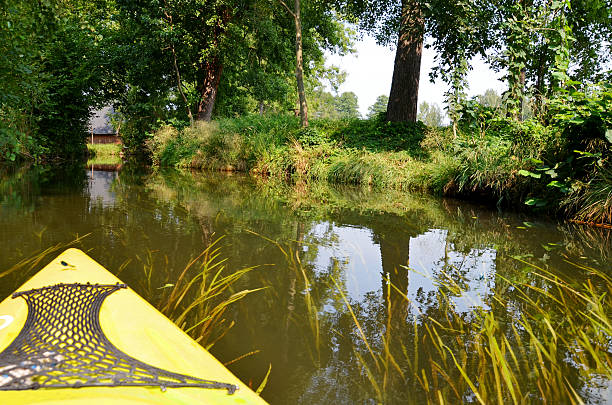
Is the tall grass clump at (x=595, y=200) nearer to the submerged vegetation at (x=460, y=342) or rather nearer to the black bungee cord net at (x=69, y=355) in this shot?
the submerged vegetation at (x=460, y=342)

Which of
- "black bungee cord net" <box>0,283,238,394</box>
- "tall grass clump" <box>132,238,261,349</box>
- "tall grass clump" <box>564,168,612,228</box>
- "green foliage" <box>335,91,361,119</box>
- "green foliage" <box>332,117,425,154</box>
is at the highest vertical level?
"green foliage" <box>335,91,361,119</box>

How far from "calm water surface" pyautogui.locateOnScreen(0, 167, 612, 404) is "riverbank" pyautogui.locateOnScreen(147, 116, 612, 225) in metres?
0.61

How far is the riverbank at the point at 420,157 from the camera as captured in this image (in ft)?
18.1

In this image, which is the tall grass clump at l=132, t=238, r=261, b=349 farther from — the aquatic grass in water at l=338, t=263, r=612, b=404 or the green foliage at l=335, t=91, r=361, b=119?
the green foliage at l=335, t=91, r=361, b=119

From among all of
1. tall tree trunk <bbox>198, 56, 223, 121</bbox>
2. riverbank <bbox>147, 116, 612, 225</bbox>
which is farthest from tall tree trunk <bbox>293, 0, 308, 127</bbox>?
tall tree trunk <bbox>198, 56, 223, 121</bbox>

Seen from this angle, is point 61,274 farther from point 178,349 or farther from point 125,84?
point 125,84

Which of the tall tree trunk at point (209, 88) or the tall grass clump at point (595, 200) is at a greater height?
the tall tree trunk at point (209, 88)

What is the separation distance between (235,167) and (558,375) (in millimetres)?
13314

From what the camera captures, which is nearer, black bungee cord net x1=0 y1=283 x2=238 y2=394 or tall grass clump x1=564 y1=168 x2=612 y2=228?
black bungee cord net x1=0 y1=283 x2=238 y2=394

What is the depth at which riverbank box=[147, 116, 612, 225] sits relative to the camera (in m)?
5.52

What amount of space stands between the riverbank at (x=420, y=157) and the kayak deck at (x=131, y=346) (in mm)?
5296

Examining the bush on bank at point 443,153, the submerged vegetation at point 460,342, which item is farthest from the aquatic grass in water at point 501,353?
the bush on bank at point 443,153

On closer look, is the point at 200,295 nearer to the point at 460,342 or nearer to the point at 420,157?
the point at 460,342

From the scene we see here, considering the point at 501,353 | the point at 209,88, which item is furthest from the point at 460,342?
the point at 209,88
